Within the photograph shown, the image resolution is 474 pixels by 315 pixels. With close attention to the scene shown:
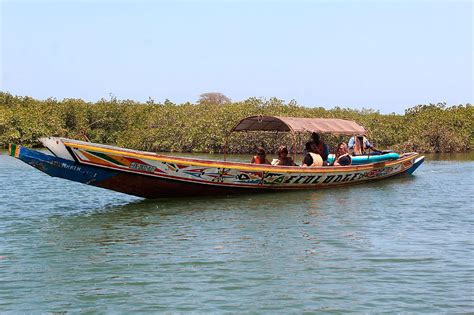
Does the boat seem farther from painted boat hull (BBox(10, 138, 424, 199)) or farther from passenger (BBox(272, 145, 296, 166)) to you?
passenger (BBox(272, 145, 296, 166))

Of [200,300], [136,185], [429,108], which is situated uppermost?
[429,108]

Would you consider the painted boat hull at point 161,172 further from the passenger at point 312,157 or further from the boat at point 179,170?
the passenger at point 312,157

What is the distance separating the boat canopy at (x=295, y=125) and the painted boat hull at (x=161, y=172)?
1.21m

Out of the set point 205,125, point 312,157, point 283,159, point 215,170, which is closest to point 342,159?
point 312,157

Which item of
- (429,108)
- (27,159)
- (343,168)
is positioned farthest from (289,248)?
(429,108)

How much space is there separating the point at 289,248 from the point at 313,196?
583 cm

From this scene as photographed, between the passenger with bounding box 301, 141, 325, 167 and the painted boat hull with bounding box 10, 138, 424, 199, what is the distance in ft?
1.06

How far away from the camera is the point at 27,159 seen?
36.5ft

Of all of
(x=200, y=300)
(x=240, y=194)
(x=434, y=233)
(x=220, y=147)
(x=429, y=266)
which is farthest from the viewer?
(x=220, y=147)

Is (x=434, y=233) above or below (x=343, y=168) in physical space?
below

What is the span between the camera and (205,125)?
36.8 meters

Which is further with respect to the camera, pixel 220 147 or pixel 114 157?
pixel 220 147

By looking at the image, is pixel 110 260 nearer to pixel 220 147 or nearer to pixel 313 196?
pixel 313 196

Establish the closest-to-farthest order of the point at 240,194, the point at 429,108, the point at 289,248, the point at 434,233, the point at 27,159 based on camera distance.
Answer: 1. the point at 289,248
2. the point at 434,233
3. the point at 27,159
4. the point at 240,194
5. the point at 429,108
